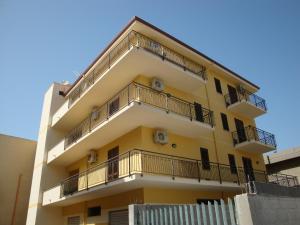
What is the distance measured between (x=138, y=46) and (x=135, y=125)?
4.26 meters

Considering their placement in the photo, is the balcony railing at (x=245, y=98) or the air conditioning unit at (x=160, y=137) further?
the balcony railing at (x=245, y=98)

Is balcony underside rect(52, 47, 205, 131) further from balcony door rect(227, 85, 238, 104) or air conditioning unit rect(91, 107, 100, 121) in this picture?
balcony door rect(227, 85, 238, 104)

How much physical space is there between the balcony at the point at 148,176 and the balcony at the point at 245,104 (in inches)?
214

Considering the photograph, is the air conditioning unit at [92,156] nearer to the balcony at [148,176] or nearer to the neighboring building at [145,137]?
the neighboring building at [145,137]

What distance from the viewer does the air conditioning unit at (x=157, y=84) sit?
14.5 metres

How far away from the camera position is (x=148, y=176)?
36.7ft

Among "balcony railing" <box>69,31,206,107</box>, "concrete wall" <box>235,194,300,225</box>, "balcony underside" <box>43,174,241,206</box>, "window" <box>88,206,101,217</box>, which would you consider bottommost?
"concrete wall" <box>235,194,300,225</box>

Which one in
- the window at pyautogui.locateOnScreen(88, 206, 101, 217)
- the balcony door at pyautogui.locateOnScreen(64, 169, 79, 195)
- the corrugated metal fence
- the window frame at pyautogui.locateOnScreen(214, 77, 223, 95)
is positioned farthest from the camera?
the window frame at pyautogui.locateOnScreen(214, 77, 223, 95)

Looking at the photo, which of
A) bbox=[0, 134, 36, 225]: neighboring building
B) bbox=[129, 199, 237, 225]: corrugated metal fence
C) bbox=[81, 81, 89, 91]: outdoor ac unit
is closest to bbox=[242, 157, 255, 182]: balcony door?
bbox=[129, 199, 237, 225]: corrugated metal fence

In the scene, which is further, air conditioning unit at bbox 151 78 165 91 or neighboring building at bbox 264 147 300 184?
neighboring building at bbox 264 147 300 184

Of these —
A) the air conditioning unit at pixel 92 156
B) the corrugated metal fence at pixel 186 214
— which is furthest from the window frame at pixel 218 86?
the corrugated metal fence at pixel 186 214

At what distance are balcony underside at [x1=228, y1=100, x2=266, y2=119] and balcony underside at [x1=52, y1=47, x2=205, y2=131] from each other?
4653 millimetres

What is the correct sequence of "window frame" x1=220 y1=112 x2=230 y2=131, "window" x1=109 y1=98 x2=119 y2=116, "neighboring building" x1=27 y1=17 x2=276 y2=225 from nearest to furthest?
"neighboring building" x1=27 y1=17 x2=276 y2=225
"window" x1=109 y1=98 x2=119 y2=116
"window frame" x1=220 y1=112 x2=230 y2=131

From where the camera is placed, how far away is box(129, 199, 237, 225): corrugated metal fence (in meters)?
5.52
